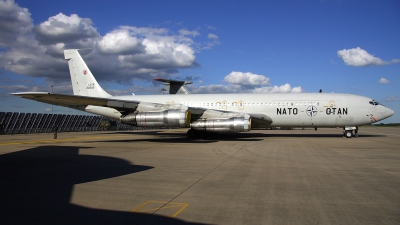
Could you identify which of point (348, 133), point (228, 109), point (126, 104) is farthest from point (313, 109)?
point (126, 104)

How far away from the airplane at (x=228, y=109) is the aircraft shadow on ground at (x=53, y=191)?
8.65 m

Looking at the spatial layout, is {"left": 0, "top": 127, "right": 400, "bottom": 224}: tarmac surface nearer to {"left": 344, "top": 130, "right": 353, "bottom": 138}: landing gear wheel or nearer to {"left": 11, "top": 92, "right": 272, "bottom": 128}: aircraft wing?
{"left": 11, "top": 92, "right": 272, "bottom": 128}: aircraft wing

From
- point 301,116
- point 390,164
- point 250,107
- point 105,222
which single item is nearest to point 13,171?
point 105,222

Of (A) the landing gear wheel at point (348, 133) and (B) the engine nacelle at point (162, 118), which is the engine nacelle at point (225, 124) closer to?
(B) the engine nacelle at point (162, 118)

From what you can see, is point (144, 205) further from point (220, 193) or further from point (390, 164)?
point (390, 164)

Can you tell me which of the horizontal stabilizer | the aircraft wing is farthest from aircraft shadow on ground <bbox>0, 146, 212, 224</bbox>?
the horizontal stabilizer

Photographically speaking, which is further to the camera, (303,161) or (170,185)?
(303,161)

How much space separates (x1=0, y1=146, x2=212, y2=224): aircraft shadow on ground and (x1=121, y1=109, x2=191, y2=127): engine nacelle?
8.23 metres

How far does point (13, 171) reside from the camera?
8.70 metres

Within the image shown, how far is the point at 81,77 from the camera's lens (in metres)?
25.7

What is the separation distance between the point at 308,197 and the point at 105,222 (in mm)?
3875

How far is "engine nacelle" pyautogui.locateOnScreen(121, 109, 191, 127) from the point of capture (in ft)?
61.8

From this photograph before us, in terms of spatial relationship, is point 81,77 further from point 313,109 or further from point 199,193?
point 199,193

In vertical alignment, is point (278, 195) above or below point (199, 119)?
below
